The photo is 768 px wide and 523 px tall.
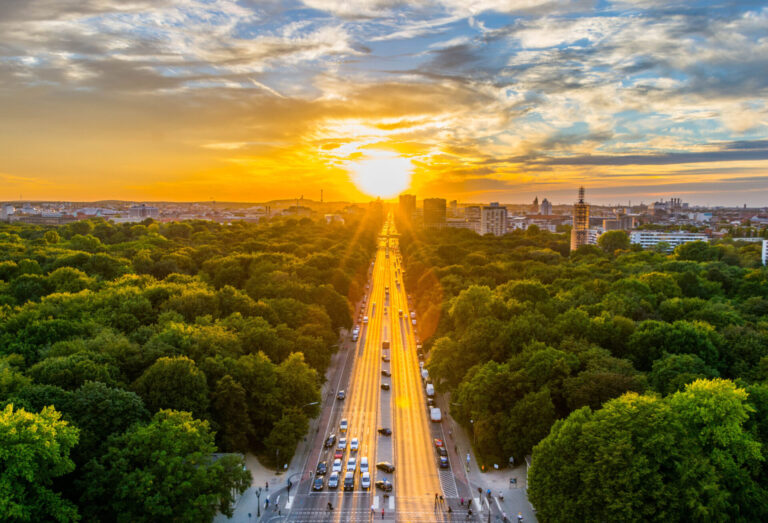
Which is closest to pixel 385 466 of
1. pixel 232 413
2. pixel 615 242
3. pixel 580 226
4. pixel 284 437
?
pixel 284 437

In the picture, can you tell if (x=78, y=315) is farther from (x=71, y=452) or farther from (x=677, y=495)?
(x=677, y=495)

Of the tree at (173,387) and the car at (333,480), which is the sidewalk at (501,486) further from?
the tree at (173,387)

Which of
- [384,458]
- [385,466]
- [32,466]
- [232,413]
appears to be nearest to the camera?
[32,466]

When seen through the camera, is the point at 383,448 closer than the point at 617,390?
No

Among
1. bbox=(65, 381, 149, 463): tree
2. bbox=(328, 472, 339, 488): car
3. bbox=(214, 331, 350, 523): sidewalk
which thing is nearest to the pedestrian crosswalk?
bbox=(328, 472, 339, 488): car

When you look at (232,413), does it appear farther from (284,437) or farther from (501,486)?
(501,486)

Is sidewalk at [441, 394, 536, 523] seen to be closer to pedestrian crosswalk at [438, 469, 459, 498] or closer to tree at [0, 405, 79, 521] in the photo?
pedestrian crosswalk at [438, 469, 459, 498]

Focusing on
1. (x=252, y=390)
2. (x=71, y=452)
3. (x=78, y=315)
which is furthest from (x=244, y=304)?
(x=71, y=452)
